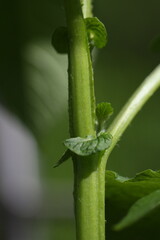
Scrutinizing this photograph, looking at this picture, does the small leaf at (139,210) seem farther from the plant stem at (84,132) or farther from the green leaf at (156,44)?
the green leaf at (156,44)

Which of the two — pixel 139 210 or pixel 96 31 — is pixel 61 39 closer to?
pixel 96 31

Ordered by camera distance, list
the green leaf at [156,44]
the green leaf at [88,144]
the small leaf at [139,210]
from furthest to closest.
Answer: the green leaf at [156,44]
the green leaf at [88,144]
the small leaf at [139,210]

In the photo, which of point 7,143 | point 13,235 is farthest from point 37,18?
point 7,143

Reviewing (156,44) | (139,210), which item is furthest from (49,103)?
(139,210)

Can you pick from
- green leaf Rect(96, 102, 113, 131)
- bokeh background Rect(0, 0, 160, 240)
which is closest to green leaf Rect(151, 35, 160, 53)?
bokeh background Rect(0, 0, 160, 240)

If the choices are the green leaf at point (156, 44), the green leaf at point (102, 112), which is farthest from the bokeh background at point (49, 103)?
the green leaf at point (102, 112)

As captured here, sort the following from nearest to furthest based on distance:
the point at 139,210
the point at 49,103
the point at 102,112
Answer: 1. the point at 139,210
2. the point at 102,112
3. the point at 49,103
